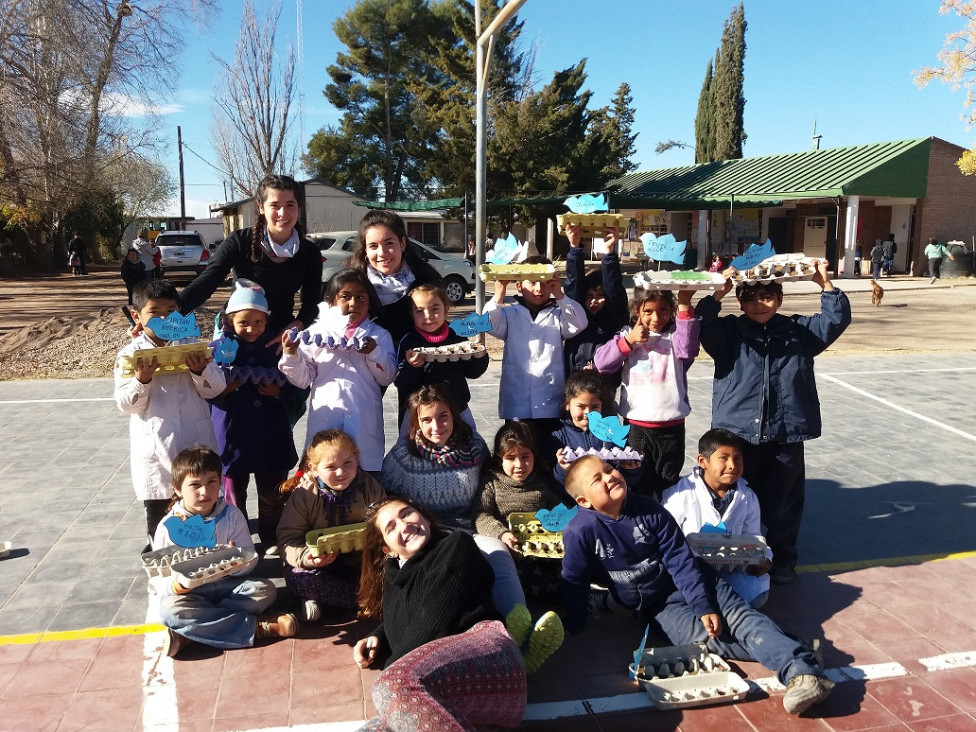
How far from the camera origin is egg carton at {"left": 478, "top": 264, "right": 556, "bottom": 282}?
396cm

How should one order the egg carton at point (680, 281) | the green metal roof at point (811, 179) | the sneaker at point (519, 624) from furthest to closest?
the green metal roof at point (811, 179)
the egg carton at point (680, 281)
the sneaker at point (519, 624)

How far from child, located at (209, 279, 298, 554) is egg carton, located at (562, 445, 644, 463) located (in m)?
1.52

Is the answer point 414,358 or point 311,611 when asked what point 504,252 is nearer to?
point 414,358

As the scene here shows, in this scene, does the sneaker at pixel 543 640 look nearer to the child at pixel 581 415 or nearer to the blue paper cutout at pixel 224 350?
the child at pixel 581 415

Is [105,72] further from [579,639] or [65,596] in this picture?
[579,639]

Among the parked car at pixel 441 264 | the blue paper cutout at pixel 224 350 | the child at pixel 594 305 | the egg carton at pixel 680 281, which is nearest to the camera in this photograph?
the egg carton at pixel 680 281

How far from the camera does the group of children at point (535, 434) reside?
3.38 metres

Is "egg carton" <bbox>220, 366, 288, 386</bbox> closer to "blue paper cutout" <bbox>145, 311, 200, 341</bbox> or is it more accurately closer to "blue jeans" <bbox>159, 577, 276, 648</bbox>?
"blue paper cutout" <bbox>145, 311, 200, 341</bbox>

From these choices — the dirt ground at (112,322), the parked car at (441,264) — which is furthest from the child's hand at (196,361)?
the parked car at (441,264)

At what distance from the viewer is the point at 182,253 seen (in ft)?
74.5

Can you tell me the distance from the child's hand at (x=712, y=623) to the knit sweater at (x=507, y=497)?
0.92 m

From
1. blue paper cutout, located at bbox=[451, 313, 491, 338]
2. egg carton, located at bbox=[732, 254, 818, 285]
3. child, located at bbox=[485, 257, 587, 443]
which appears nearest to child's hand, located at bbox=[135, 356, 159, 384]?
blue paper cutout, located at bbox=[451, 313, 491, 338]

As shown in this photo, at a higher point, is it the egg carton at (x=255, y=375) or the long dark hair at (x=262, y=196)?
the long dark hair at (x=262, y=196)

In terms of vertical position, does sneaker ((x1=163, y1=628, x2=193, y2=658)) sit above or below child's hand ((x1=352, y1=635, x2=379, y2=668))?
below
